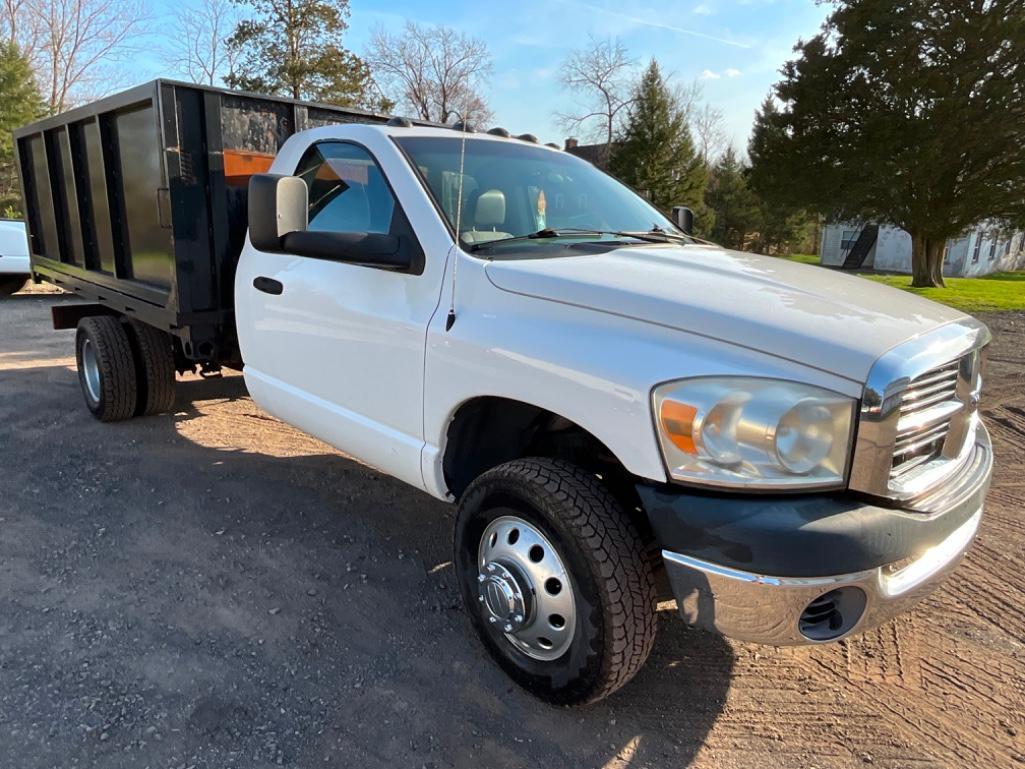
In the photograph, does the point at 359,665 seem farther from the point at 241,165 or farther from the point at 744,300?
the point at 241,165

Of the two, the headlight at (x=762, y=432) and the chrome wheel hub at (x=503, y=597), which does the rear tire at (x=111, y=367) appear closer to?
the chrome wheel hub at (x=503, y=597)

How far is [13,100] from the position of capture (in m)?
27.8

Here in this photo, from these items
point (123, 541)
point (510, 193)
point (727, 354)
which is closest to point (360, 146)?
point (510, 193)

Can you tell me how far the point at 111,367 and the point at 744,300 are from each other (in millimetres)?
4873

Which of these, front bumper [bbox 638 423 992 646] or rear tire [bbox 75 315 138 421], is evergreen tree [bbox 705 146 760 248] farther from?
front bumper [bbox 638 423 992 646]

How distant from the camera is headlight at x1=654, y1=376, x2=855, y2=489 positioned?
193 centimetres

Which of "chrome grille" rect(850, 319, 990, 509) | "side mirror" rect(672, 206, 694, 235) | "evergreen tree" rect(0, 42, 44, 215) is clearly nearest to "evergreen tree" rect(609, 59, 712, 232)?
"evergreen tree" rect(0, 42, 44, 215)

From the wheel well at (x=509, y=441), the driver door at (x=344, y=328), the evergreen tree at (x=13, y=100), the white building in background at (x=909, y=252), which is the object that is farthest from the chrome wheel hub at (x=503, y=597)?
the evergreen tree at (x=13, y=100)

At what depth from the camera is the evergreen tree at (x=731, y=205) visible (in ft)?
135

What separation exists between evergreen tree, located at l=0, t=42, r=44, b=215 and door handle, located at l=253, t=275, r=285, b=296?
30.1 metres

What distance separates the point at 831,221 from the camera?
2491 cm

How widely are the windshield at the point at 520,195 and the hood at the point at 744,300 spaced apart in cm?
36

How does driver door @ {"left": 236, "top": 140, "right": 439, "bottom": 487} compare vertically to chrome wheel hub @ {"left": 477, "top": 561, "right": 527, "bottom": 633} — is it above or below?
above

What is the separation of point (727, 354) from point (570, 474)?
2.17ft
